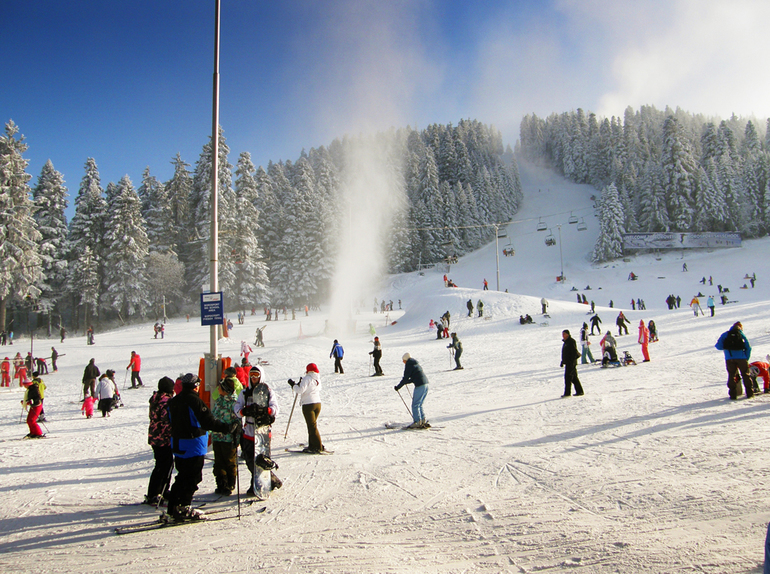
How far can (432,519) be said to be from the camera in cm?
464

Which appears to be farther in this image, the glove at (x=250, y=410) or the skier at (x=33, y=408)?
the skier at (x=33, y=408)

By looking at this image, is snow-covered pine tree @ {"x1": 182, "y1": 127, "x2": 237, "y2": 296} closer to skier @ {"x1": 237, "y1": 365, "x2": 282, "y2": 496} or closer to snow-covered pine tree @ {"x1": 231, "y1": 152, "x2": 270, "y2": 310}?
snow-covered pine tree @ {"x1": 231, "y1": 152, "x2": 270, "y2": 310}

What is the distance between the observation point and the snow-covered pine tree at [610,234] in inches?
2333

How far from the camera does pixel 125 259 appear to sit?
4525 centimetres

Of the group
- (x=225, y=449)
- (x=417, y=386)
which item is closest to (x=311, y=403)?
(x=225, y=449)

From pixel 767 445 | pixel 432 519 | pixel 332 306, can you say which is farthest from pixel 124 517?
pixel 332 306

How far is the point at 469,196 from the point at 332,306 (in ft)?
148

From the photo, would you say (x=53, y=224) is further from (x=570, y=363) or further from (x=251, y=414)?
(x=570, y=363)

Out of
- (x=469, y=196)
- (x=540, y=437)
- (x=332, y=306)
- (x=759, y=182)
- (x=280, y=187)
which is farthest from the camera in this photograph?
(x=469, y=196)

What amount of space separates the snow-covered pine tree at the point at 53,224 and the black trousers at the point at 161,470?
4854 centimetres

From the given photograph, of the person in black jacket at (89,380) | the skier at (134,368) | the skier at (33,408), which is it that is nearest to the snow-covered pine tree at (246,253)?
the skier at (134,368)

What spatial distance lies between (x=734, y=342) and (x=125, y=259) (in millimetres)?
50669

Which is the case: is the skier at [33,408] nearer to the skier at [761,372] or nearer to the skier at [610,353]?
the skier at [761,372]

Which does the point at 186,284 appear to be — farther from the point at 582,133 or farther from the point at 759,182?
the point at 582,133
